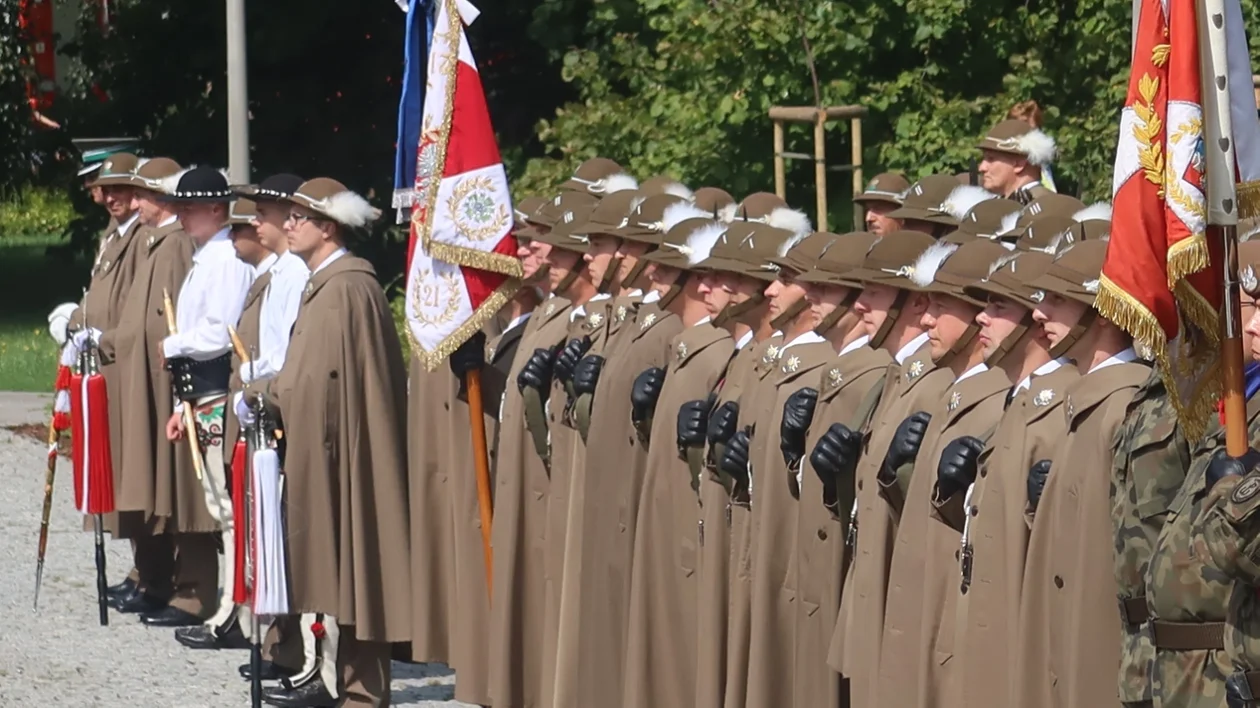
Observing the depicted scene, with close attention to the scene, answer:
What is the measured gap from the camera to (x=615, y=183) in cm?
963

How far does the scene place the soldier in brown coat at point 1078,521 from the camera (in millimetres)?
5348

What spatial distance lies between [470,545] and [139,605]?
3401 mm

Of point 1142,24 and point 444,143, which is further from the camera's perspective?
A: point 444,143

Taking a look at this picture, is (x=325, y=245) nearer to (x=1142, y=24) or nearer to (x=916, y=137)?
(x=1142, y=24)

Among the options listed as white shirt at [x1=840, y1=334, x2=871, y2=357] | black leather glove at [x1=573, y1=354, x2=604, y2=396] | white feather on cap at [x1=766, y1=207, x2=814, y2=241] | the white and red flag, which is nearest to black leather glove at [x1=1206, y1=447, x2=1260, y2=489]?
white shirt at [x1=840, y1=334, x2=871, y2=357]

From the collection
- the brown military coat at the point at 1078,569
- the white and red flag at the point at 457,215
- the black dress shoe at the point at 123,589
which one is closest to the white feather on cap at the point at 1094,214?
the brown military coat at the point at 1078,569

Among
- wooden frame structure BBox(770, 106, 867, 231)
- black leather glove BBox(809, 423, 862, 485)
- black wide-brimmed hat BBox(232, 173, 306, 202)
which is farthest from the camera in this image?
wooden frame structure BBox(770, 106, 867, 231)

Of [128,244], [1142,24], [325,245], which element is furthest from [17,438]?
[1142,24]

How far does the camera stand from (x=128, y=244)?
12195mm

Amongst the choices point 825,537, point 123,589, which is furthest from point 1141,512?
point 123,589

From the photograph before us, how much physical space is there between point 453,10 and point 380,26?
14.4m

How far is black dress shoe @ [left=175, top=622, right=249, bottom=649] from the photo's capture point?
36.1ft

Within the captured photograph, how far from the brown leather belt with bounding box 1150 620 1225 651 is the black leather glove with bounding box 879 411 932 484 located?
1399mm

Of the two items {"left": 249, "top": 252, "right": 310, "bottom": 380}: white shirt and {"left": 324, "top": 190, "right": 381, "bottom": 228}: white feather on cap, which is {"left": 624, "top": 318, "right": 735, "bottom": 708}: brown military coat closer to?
{"left": 324, "top": 190, "right": 381, "bottom": 228}: white feather on cap
